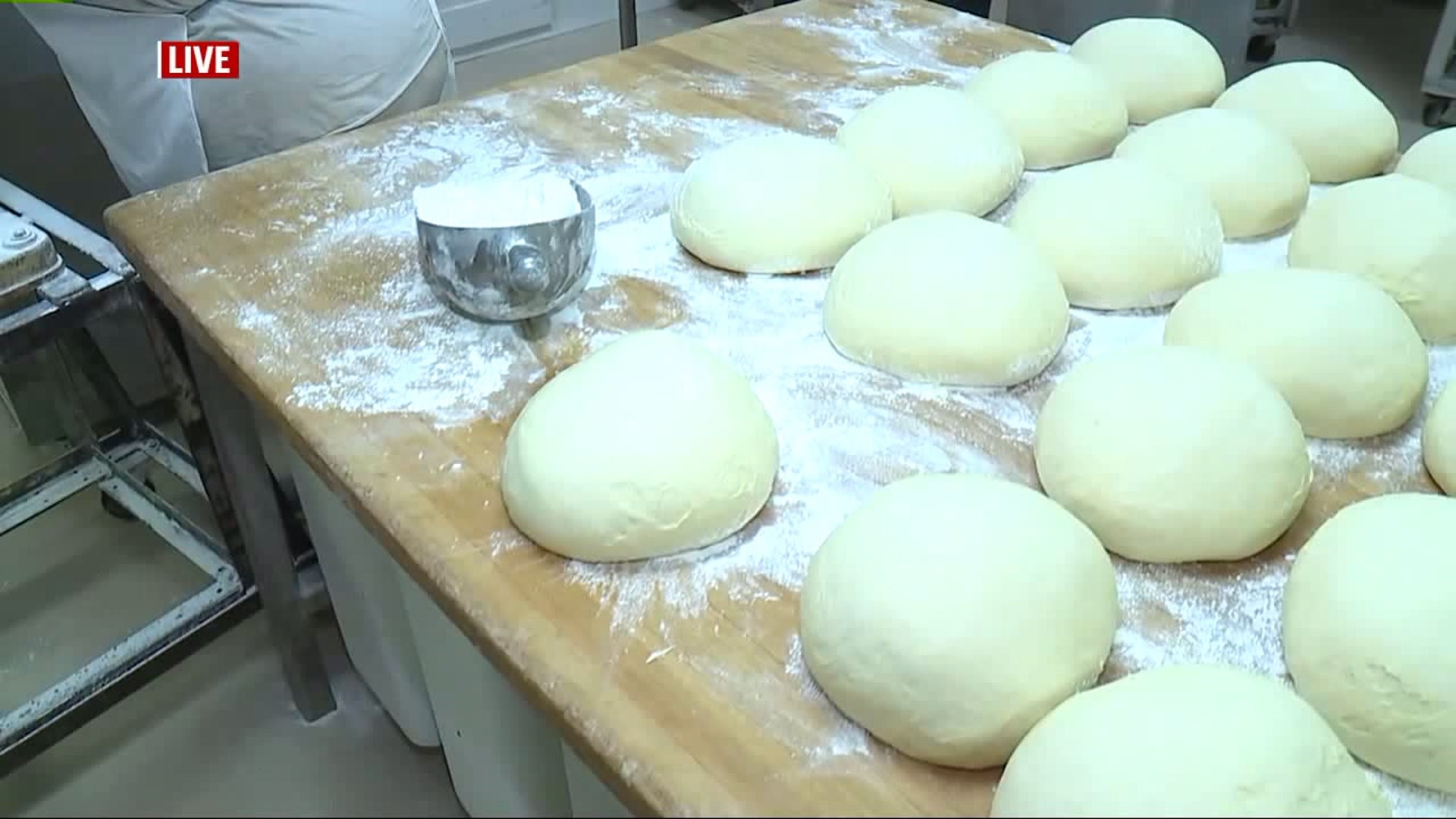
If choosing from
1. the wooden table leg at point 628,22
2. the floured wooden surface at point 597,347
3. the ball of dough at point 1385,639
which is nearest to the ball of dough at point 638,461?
the floured wooden surface at point 597,347

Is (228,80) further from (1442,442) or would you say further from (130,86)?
(1442,442)

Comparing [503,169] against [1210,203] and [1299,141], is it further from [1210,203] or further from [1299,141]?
[1299,141]

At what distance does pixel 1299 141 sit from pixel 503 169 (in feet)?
3.14

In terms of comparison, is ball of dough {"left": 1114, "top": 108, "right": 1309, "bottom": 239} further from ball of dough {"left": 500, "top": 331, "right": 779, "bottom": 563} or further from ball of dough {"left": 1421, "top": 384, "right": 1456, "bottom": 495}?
ball of dough {"left": 500, "top": 331, "right": 779, "bottom": 563}

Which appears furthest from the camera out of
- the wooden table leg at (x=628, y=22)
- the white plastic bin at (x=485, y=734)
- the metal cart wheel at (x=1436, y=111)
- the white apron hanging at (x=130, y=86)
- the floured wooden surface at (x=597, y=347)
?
the metal cart wheel at (x=1436, y=111)

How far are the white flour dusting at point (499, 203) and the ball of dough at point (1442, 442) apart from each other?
2.51ft

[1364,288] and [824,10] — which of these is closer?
[1364,288]

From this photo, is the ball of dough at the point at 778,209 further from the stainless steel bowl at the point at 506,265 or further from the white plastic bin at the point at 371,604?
the white plastic bin at the point at 371,604

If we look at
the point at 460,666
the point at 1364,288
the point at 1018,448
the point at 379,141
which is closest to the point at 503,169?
the point at 379,141

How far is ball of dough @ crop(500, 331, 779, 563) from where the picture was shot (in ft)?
2.43

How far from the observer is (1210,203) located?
1090 mm

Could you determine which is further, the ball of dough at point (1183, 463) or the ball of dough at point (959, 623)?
the ball of dough at point (1183, 463)

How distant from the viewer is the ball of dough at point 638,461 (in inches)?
29.2

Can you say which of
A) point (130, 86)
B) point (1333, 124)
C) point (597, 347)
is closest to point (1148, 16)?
point (1333, 124)
